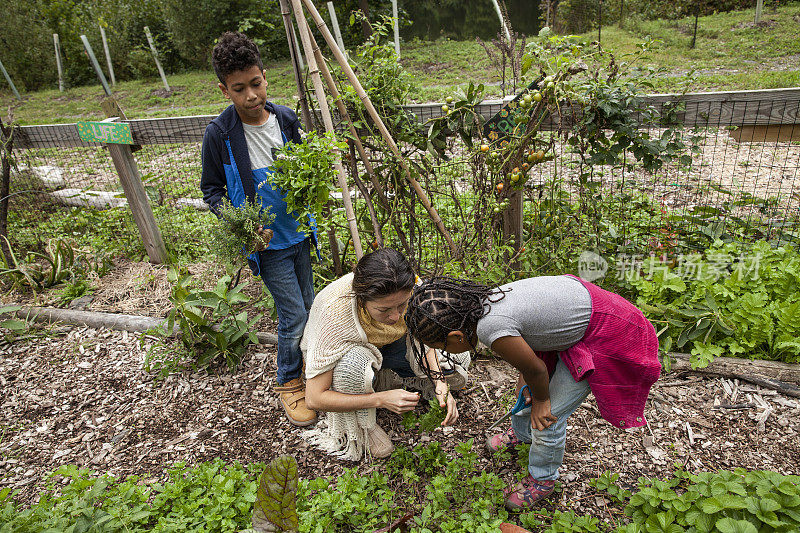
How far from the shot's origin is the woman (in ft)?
6.47

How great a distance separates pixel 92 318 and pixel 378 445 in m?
2.48

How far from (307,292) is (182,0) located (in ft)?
48.4

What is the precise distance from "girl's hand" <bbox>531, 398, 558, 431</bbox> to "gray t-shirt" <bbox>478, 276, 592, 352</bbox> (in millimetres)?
213

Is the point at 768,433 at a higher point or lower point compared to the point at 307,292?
lower

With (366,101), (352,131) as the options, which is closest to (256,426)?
(352,131)

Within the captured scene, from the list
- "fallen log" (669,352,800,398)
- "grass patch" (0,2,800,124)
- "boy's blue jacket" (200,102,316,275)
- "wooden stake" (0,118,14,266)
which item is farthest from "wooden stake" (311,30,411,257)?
"grass patch" (0,2,800,124)

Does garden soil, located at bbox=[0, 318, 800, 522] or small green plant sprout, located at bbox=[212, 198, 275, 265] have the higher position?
small green plant sprout, located at bbox=[212, 198, 275, 265]

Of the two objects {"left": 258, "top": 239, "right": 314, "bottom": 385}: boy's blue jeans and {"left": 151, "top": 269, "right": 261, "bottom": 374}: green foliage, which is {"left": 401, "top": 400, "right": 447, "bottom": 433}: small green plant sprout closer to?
{"left": 258, "top": 239, "right": 314, "bottom": 385}: boy's blue jeans

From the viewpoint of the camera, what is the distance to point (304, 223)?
2359 millimetres

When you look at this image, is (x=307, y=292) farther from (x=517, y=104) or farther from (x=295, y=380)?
(x=517, y=104)

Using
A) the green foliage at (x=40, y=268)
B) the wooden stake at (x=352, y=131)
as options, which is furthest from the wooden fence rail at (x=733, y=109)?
the green foliage at (x=40, y=268)

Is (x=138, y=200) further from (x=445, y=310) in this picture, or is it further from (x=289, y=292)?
(x=445, y=310)

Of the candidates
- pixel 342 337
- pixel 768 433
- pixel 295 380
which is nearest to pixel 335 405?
pixel 342 337

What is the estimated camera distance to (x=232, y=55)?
2.07m
